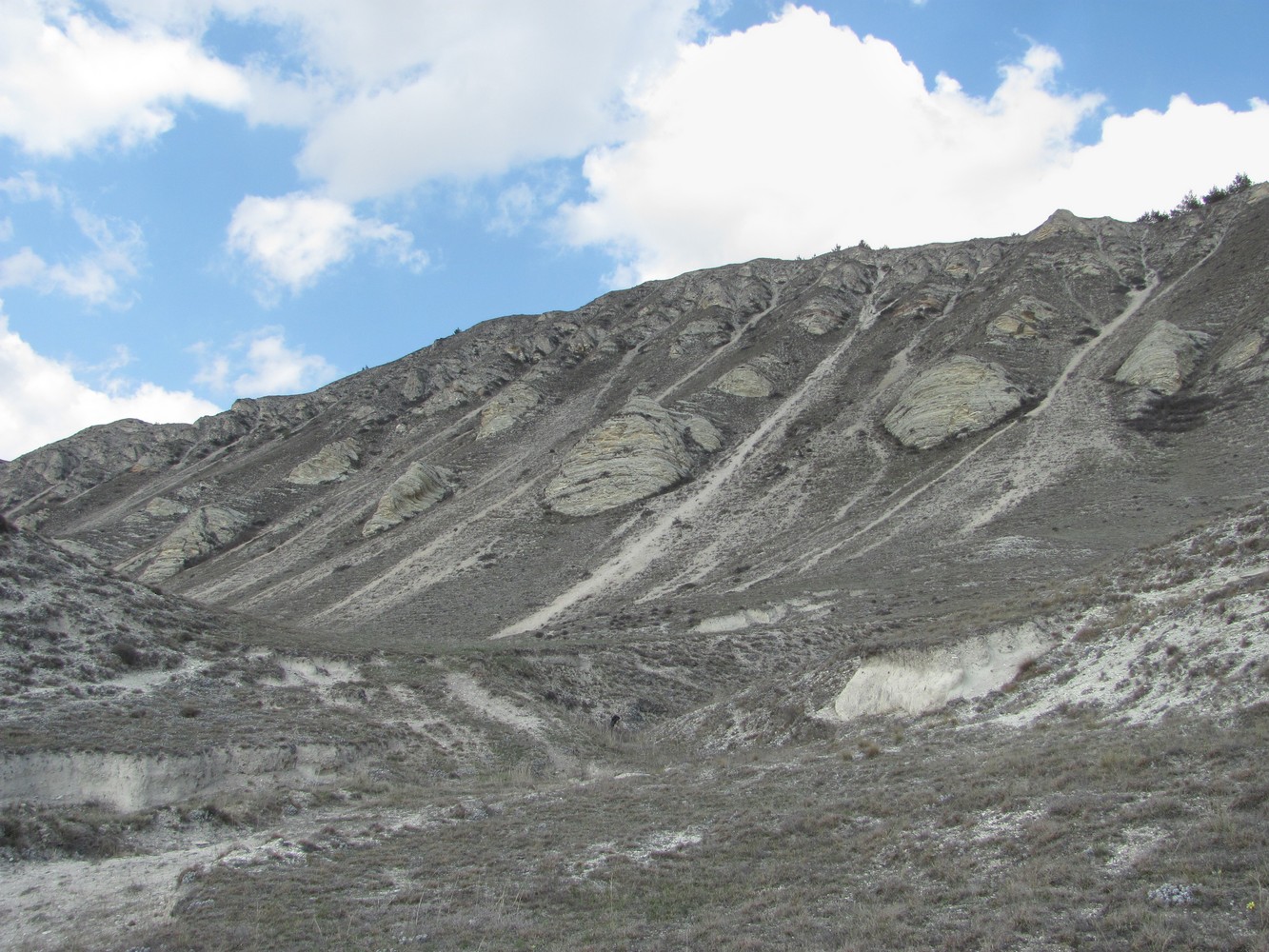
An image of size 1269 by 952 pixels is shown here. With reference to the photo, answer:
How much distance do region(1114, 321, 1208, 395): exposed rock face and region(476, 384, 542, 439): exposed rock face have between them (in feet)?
174

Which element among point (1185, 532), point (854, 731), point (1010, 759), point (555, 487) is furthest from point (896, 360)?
point (1010, 759)

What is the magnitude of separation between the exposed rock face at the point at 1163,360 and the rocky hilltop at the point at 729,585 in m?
0.36

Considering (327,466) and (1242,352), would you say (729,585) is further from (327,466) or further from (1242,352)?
(327,466)

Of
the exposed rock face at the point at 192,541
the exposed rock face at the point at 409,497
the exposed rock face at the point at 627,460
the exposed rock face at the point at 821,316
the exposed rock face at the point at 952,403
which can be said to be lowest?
the exposed rock face at the point at 952,403

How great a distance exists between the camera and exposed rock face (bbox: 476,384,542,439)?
77.4m

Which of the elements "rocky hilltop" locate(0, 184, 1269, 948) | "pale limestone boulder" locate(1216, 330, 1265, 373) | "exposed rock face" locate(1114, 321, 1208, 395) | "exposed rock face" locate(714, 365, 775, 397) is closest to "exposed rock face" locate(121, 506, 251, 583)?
"rocky hilltop" locate(0, 184, 1269, 948)

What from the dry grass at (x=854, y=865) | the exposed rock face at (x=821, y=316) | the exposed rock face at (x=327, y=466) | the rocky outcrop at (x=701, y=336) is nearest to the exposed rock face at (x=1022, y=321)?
the exposed rock face at (x=821, y=316)

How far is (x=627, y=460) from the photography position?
59.1 metres

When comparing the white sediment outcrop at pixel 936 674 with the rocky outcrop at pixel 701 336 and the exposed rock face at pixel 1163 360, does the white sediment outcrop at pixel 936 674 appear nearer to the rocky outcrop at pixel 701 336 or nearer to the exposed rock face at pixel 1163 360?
the exposed rock face at pixel 1163 360

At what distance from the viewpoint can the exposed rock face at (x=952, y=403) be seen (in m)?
52.4

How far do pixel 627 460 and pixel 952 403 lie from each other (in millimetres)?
24191

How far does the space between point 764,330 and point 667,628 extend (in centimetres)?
6205

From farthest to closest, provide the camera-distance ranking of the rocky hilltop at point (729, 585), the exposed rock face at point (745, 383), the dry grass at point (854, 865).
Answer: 1. the exposed rock face at point (745, 383)
2. the rocky hilltop at point (729, 585)
3. the dry grass at point (854, 865)

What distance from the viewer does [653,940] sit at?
24.1ft
